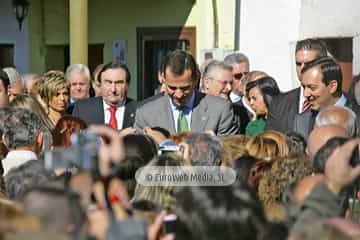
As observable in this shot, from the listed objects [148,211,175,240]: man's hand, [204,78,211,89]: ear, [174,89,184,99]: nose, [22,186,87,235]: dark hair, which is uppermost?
[204,78,211,89]: ear

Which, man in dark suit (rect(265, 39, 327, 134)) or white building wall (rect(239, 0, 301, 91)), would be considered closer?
man in dark suit (rect(265, 39, 327, 134))

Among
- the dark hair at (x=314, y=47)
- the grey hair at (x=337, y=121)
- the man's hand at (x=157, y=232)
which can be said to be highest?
the dark hair at (x=314, y=47)

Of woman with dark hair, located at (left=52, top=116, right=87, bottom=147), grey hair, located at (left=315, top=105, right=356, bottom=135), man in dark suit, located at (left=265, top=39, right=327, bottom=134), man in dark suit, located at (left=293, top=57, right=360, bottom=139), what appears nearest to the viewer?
grey hair, located at (left=315, top=105, right=356, bottom=135)

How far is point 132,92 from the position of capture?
14.3m

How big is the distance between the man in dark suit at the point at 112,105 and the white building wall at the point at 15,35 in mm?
7576

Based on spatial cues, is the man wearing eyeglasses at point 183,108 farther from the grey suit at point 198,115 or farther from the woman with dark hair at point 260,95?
the woman with dark hair at point 260,95

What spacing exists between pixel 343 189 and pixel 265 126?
371cm

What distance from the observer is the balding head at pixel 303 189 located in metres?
3.52

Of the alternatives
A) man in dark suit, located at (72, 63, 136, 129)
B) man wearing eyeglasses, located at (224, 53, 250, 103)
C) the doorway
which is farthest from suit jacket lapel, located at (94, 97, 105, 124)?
the doorway

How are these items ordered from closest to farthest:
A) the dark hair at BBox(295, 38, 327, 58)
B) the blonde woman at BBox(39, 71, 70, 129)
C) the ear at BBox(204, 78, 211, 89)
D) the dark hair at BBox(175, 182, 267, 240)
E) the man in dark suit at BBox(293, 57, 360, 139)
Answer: the dark hair at BBox(175, 182, 267, 240)
the man in dark suit at BBox(293, 57, 360, 139)
the dark hair at BBox(295, 38, 327, 58)
the blonde woman at BBox(39, 71, 70, 129)
the ear at BBox(204, 78, 211, 89)

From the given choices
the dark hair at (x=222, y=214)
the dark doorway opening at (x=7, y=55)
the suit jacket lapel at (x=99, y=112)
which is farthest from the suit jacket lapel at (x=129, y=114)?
the dark doorway opening at (x=7, y=55)

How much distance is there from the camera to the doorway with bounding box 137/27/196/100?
1396 cm

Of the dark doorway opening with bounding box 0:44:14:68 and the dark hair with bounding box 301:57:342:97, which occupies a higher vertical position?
the dark doorway opening with bounding box 0:44:14:68

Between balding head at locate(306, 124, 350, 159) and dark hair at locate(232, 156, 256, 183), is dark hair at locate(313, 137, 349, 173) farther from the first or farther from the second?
balding head at locate(306, 124, 350, 159)
